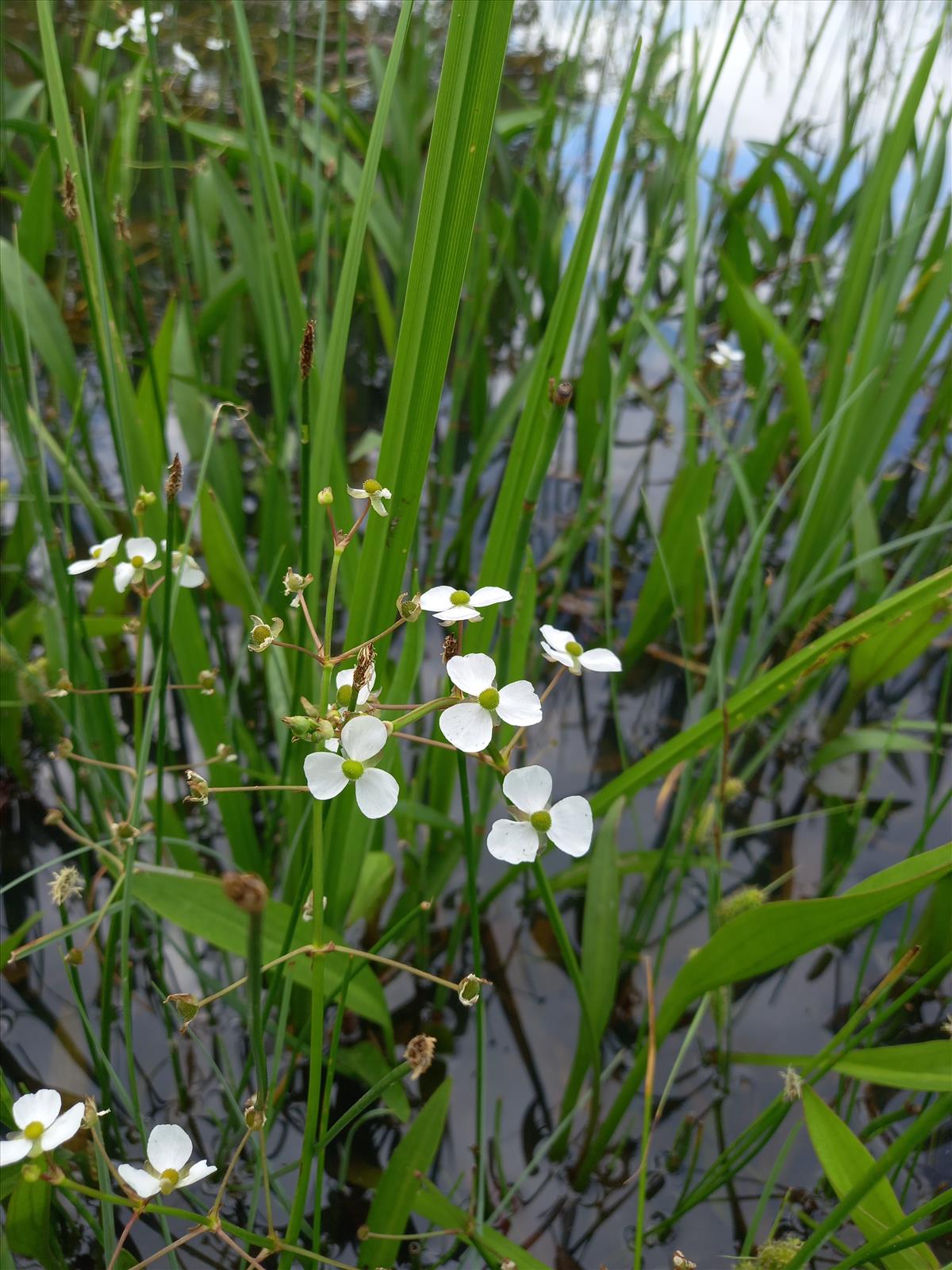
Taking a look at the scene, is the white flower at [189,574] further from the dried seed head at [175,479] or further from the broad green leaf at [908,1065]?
the broad green leaf at [908,1065]

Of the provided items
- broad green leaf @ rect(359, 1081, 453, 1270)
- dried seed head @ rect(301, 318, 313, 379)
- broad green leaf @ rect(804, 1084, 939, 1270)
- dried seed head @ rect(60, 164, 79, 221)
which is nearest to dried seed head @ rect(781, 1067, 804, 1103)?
broad green leaf @ rect(804, 1084, 939, 1270)

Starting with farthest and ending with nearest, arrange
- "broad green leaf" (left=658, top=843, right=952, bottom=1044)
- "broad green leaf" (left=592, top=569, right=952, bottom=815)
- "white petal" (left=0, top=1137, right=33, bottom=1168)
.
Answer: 1. "broad green leaf" (left=592, top=569, right=952, bottom=815)
2. "broad green leaf" (left=658, top=843, right=952, bottom=1044)
3. "white petal" (left=0, top=1137, right=33, bottom=1168)

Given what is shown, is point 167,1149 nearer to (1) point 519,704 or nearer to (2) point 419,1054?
(2) point 419,1054

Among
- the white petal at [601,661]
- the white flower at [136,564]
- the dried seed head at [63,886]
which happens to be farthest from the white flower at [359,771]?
the white flower at [136,564]

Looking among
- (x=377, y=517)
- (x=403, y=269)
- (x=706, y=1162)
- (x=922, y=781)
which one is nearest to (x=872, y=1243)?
(x=706, y=1162)

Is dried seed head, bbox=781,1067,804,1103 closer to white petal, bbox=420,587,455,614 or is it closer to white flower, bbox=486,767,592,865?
white flower, bbox=486,767,592,865

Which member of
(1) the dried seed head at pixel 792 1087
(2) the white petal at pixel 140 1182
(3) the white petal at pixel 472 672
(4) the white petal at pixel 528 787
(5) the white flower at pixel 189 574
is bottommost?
(1) the dried seed head at pixel 792 1087
